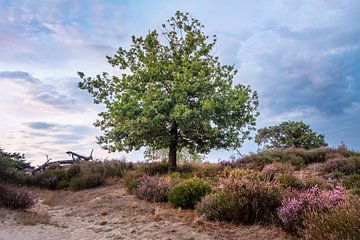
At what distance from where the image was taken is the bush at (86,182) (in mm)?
18406

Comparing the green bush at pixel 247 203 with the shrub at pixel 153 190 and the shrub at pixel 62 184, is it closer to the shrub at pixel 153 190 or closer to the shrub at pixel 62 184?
the shrub at pixel 153 190

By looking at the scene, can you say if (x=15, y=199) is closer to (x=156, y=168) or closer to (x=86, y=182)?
(x=86, y=182)

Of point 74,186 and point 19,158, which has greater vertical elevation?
point 19,158

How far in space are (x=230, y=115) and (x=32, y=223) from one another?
11.2 meters

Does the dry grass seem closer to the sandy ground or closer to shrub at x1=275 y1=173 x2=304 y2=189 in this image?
the sandy ground

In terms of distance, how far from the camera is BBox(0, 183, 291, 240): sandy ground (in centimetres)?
820

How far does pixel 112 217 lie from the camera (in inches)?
433

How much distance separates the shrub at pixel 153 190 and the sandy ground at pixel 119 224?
321 millimetres

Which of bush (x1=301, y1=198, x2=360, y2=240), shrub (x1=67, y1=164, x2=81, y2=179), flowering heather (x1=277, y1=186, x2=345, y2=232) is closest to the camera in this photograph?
bush (x1=301, y1=198, x2=360, y2=240)

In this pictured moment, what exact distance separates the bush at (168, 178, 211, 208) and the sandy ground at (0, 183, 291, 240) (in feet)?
1.28

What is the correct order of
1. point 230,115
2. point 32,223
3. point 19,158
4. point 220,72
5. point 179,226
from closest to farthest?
point 179,226, point 32,223, point 230,115, point 220,72, point 19,158

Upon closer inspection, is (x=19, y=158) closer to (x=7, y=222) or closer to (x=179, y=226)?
(x=7, y=222)

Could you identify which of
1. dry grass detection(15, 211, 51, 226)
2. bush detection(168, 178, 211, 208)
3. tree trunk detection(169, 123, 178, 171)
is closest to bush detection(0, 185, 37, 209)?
dry grass detection(15, 211, 51, 226)

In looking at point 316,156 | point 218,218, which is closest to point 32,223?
point 218,218
